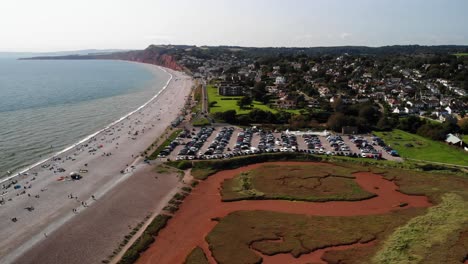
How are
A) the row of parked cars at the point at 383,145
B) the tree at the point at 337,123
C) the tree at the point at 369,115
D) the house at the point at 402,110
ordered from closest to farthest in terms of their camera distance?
the row of parked cars at the point at 383,145
the tree at the point at 337,123
the tree at the point at 369,115
the house at the point at 402,110

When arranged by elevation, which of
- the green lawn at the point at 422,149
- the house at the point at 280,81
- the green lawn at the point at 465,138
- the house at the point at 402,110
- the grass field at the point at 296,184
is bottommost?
the grass field at the point at 296,184

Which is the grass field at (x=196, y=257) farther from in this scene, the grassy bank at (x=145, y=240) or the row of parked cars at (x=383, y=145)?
the row of parked cars at (x=383, y=145)

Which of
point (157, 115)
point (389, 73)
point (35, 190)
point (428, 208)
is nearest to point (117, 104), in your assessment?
point (157, 115)

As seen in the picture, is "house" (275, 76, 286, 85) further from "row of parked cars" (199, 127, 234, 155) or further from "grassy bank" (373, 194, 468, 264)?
"grassy bank" (373, 194, 468, 264)

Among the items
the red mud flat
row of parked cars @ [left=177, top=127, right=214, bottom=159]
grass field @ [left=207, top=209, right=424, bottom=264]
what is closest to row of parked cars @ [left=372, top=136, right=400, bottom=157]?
the red mud flat

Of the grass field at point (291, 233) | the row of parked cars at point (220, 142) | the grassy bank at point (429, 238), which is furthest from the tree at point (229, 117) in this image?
the grassy bank at point (429, 238)

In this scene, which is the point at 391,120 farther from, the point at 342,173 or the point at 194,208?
the point at 194,208
